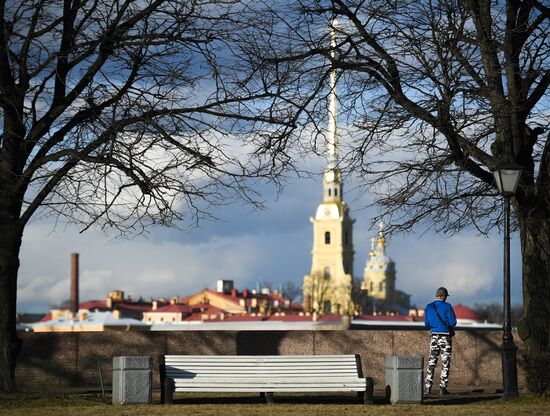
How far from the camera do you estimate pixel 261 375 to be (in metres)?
17.7

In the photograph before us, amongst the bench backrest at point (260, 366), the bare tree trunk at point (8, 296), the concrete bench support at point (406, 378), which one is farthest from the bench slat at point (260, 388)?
the bare tree trunk at point (8, 296)

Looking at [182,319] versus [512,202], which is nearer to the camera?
[512,202]

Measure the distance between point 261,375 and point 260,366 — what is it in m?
0.15

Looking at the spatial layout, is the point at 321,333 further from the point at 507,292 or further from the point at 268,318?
the point at 268,318

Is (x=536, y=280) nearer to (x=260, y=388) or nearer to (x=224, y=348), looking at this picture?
(x=260, y=388)

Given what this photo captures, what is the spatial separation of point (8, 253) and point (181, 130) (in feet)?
10.4

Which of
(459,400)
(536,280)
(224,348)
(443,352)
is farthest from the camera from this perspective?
(224,348)

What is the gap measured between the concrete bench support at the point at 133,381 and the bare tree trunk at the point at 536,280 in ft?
18.4

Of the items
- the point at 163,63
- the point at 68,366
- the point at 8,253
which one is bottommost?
the point at 68,366

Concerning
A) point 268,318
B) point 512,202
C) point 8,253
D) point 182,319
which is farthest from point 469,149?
point 182,319

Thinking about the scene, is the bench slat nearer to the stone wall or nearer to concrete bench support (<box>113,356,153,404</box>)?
concrete bench support (<box>113,356,153,404</box>)

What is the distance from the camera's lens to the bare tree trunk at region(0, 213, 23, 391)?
750 inches

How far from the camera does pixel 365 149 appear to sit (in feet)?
68.8

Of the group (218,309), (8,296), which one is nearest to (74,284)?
(218,309)
